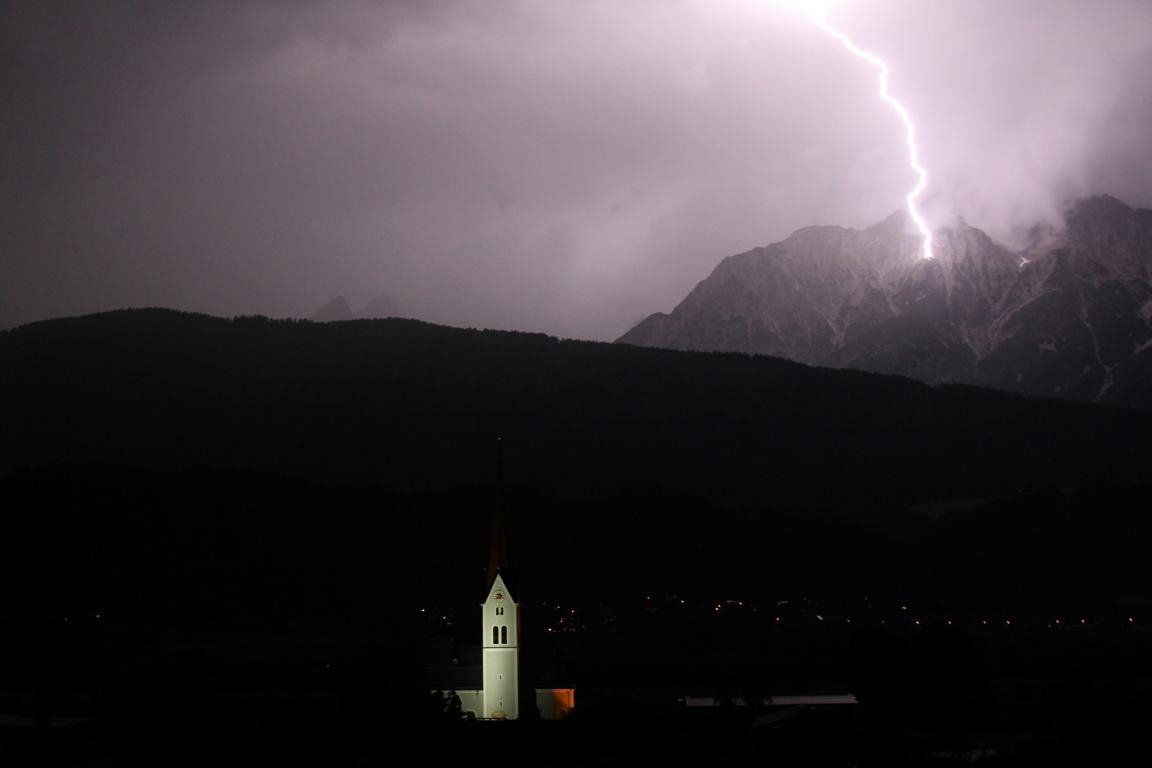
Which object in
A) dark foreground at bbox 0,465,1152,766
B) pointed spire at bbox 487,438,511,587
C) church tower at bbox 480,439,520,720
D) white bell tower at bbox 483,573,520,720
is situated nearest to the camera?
dark foreground at bbox 0,465,1152,766

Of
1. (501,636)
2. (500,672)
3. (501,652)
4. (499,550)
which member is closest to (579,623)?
(499,550)

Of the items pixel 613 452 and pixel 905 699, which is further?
pixel 613 452

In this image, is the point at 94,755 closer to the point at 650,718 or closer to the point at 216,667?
the point at 650,718

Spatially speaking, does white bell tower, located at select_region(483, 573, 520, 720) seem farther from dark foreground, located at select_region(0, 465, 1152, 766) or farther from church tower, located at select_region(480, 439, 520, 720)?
dark foreground, located at select_region(0, 465, 1152, 766)

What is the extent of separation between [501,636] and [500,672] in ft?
4.92

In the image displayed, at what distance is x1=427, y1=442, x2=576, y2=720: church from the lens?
73688mm

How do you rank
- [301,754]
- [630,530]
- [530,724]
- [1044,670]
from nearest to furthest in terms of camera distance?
[301,754], [530,724], [1044,670], [630,530]

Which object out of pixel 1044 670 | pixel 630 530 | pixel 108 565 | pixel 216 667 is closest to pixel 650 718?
pixel 216 667

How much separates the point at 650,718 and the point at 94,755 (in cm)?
2193

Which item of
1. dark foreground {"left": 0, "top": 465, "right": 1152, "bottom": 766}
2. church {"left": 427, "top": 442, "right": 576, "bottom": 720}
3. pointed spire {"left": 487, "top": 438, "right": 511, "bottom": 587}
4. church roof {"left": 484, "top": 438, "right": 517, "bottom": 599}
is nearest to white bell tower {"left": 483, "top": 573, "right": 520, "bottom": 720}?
A: church {"left": 427, "top": 442, "right": 576, "bottom": 720}

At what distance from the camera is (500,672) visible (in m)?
74.2

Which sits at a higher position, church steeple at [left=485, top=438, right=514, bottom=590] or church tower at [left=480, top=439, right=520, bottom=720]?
church steeple at [left=485, top=438, right=514, bottom=590]

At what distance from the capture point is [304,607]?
113 metres

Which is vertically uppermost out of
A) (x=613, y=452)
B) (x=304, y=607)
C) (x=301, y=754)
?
(x=613, y=452)
